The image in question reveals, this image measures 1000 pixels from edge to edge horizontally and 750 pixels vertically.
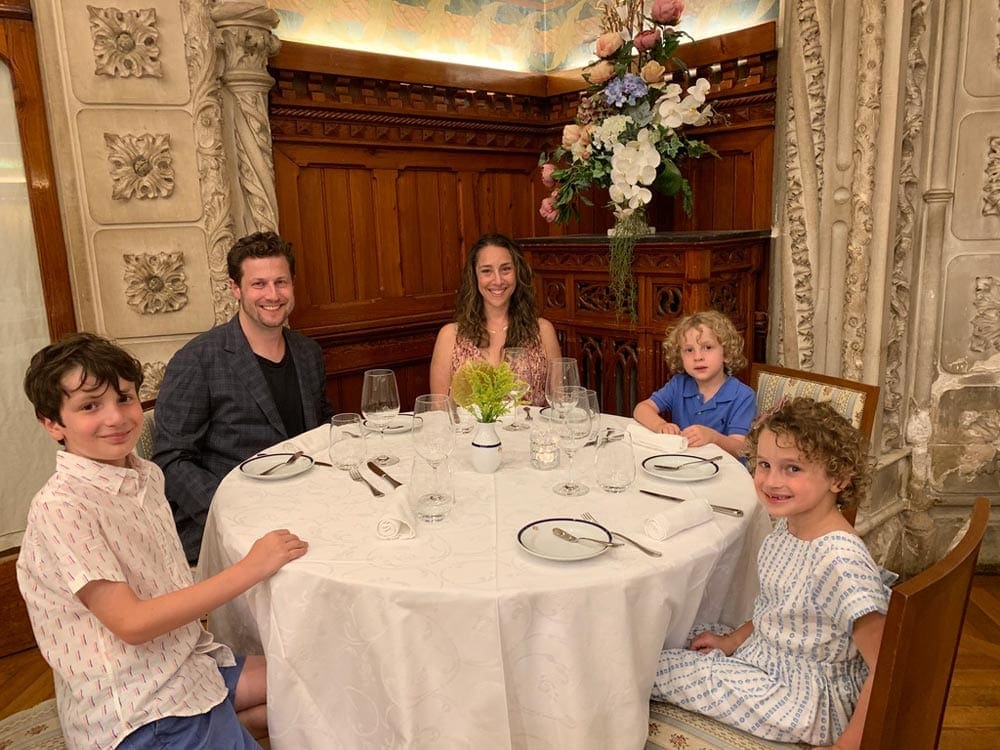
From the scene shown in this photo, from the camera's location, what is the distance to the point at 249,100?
303cm

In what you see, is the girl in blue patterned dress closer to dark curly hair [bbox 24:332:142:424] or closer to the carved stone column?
dark curly hair [bbox 24:332:142:424]

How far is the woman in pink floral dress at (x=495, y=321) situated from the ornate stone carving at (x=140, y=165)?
1229 millimetres

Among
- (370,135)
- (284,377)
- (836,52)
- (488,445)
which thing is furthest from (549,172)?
(488,445)

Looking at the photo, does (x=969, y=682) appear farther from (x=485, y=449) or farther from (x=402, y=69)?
(x=402, y=69)

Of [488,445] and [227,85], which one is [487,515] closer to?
[488,445]

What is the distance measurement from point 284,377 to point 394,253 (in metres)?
1.35

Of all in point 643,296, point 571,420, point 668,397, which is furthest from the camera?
point 643,296

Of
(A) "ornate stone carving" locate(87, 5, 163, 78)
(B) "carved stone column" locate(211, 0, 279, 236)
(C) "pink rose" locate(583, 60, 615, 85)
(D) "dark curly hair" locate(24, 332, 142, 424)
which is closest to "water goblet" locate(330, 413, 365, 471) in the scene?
(D) "dark curly hair" locate(24, 332, 142, 424)

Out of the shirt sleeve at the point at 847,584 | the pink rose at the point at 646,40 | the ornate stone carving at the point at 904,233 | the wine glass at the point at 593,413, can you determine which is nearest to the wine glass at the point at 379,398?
the wine glass at the point at 593,413

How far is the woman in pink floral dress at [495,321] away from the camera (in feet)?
9.76

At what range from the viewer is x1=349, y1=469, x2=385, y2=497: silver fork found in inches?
70.0

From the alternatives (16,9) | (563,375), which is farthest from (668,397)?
(16,9)

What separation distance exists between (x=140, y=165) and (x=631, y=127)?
1.94 metres

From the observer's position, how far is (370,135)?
3.63m
